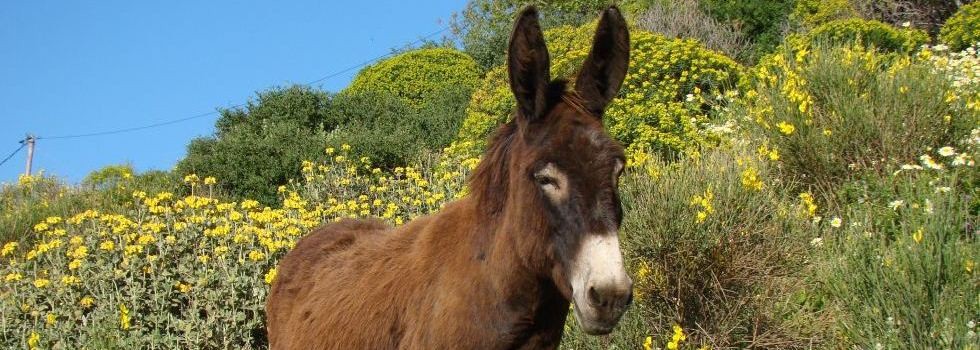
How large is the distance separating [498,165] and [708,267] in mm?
2901

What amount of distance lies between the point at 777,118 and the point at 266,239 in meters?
4.29

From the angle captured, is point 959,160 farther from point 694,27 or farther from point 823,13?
point 694,27

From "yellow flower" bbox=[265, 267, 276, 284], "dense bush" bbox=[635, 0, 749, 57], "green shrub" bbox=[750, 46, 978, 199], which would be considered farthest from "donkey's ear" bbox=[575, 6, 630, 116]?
"dense bush" bbox=[635, 0, 749, 57]

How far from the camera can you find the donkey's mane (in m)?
2.94

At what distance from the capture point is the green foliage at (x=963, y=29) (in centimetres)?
1552

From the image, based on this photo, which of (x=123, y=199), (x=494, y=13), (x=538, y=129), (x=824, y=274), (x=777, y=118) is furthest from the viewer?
(x=494, y=13)

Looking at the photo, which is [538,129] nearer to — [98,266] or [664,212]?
[664,212]

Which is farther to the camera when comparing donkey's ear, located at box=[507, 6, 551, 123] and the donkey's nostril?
donkey's ear, located at box=[507, 6, 551, 123]

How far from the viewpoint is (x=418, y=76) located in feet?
71.2

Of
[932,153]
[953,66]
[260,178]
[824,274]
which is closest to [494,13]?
[260,178]

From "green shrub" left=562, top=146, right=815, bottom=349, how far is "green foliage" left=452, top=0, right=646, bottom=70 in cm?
1762

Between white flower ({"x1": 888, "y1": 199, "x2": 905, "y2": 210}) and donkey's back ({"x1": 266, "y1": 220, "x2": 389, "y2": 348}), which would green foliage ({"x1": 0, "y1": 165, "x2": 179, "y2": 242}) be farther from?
white flower ({"x1": 888, "y1": 199, "x2": 905, "y2": 210})

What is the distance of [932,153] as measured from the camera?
291 inches

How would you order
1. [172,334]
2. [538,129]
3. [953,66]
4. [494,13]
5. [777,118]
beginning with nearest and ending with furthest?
[538,129] < [172,334] < [777,118] < [953,66] < [494,13]
